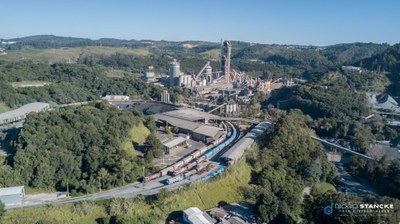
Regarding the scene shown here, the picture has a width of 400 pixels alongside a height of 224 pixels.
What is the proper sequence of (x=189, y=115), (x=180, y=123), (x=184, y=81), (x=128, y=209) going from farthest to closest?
1. (x=184, y=81)
2. (x=189, y=115)
3. (x=180, y=123)
4. (x=128, y=209)

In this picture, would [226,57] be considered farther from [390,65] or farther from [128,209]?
[128,209]

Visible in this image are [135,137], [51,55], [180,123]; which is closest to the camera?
[135,137]

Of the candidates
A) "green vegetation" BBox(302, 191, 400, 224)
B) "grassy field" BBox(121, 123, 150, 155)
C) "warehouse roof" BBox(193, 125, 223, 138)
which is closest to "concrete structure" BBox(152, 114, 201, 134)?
"warehouse roof" BBox(193, 125, 223, 138)

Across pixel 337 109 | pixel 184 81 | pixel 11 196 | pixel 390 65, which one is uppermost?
pixel 390 65

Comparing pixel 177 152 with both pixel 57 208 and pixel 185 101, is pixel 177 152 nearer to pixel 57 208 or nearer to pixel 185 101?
pixel 57 208

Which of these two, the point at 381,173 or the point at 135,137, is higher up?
the point at 135,137

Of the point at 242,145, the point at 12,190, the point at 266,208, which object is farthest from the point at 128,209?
the point at 242,145

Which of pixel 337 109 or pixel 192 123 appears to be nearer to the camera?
pixel 192 123
